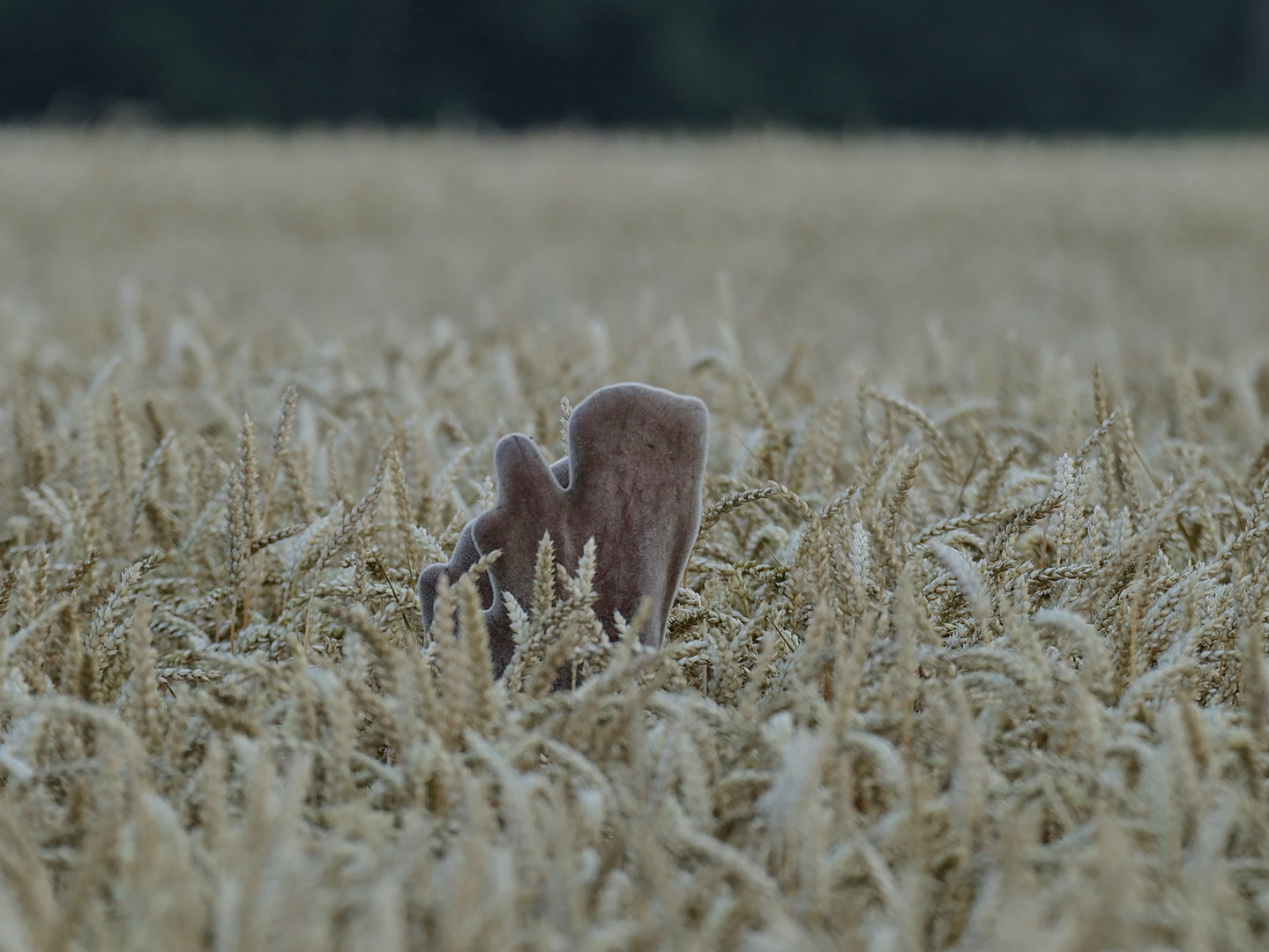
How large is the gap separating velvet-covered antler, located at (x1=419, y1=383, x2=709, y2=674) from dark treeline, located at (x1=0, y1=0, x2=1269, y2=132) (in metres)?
16.3

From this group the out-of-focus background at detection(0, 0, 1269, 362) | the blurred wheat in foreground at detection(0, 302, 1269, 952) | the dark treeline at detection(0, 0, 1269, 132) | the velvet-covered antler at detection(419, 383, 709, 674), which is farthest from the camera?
the dark treeline at detection(0, 0, 1269, 132)

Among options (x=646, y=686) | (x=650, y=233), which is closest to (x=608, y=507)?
(x=646, y=686)

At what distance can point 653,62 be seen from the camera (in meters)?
17.7

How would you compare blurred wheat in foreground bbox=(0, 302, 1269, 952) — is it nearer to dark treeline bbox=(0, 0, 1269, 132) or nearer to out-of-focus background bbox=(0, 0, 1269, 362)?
out-of-focus background bbox=(0, 0, 1269, 362)

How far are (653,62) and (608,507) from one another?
17534mm

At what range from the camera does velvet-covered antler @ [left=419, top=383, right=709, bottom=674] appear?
3.17 feet

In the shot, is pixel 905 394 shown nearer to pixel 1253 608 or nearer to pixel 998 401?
pixel 998 401

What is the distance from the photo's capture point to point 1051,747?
88 centimetres

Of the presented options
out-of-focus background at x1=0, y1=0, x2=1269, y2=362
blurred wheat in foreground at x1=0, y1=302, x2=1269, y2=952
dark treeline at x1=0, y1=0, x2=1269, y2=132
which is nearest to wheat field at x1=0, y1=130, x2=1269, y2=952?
blurred wheat in foreground at x1=0, y1=302, x2=1269, y2=952

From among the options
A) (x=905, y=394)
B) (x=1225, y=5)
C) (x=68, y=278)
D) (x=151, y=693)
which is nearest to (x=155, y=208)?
(x=68, y=278)

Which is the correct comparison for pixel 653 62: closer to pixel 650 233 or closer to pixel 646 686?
pixel 650 233

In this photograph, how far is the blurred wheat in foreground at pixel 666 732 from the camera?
665mm

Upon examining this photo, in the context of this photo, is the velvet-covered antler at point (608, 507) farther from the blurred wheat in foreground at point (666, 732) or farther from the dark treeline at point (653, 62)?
the dark treeline at point (653, 62)

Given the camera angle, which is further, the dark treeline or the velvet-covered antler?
the dark treeline
